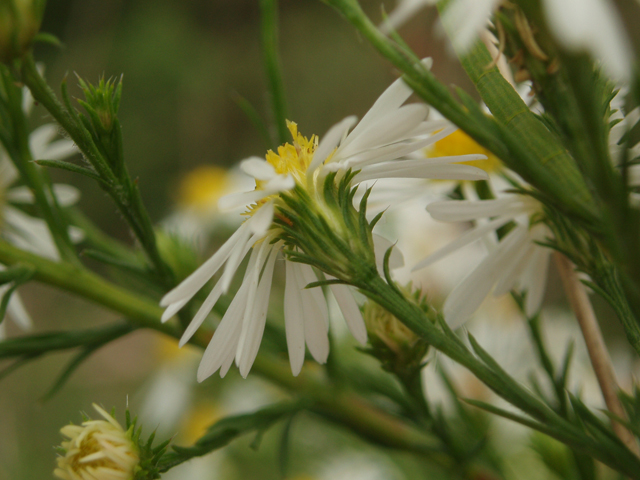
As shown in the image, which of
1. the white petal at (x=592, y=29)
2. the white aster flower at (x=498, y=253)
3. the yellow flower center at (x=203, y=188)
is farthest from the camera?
the yellow flower center at (x=203, y=188)

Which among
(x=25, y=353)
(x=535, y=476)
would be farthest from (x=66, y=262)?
(x=535, y=476)

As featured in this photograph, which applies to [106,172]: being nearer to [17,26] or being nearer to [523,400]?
[17,26]

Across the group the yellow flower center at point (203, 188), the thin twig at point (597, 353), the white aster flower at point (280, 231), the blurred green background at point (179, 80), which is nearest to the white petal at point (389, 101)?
the white aster flower at point (280, 231)

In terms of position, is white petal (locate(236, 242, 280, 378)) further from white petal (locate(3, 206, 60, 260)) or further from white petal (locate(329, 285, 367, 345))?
white petal (locate(3, 206, 60, 260))

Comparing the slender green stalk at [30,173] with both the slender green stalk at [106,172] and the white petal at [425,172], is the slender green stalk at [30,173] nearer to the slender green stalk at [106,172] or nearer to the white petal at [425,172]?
the slender green stalk at [106,172]

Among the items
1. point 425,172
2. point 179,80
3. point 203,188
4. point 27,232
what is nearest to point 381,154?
point 425,172

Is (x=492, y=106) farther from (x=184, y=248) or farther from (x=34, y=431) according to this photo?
(x=34, y=431)

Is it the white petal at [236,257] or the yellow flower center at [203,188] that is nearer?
the white petal at [236,257]
